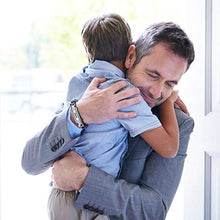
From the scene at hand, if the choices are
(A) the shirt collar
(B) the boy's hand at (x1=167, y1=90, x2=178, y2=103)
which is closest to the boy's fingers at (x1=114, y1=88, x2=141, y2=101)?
(A) the shirt collar

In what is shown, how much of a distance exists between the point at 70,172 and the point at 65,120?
170 millimetres

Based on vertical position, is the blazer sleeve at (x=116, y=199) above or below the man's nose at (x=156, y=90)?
below

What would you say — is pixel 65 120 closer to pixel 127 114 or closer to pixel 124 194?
pixel 127 114

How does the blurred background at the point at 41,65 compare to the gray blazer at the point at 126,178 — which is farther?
the blurred background at the point at 41,65

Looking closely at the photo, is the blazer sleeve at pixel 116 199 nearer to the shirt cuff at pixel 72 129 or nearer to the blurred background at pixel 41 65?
the shirt cuff at pixel 72 129

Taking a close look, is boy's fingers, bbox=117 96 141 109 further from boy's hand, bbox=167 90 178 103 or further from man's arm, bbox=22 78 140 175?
boy's hand, bbox=167 90 178 103

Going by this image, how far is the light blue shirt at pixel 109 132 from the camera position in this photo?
112cm

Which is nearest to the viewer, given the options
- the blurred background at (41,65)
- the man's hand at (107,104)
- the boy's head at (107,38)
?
the man's hand at (107,104)

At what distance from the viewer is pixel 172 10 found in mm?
3459

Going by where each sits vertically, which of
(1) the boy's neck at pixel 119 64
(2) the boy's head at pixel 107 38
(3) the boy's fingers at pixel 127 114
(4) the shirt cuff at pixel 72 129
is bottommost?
(4) the shirt cuff at pixel 72 129

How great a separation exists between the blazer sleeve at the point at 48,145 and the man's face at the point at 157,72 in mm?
274

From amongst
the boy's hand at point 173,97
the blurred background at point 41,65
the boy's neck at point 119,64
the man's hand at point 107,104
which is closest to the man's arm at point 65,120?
the man's hand at point 107,104

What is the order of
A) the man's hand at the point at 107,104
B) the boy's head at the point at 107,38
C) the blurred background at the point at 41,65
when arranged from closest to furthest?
the man's hand at the point at 107,104, the boy's head at the point at 107,38, the blurred background at the point at 41,65

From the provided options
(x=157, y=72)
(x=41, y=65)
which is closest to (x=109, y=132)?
(x=157, y=72)
